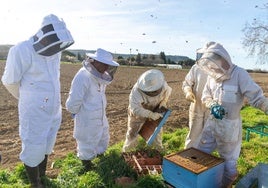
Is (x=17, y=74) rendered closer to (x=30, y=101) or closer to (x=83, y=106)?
(x=30, y=101)

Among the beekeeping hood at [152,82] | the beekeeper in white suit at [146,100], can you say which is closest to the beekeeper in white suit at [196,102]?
the beekeeper in white suit at [146,100]

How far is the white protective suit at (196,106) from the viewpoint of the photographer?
5.83 metres

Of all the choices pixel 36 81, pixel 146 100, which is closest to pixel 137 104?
pixel 146 100

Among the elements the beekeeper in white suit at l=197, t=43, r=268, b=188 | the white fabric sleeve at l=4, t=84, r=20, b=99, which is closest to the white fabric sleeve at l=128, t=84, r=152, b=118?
the beekeeper in white suit at l=197, t=43, r=268, b=188

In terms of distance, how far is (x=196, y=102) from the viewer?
5.91 meters

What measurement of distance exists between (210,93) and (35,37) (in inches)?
105

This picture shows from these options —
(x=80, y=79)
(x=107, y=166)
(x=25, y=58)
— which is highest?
(x=25, y=58)

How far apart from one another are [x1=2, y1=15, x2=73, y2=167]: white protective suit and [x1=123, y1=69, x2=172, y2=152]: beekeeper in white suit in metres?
1.55

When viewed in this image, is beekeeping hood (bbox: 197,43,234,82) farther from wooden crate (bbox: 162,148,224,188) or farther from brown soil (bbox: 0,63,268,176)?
brown soil (bbox: 0,63,268,176)

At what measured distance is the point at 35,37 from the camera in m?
4.44

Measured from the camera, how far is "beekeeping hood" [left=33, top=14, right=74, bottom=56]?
4344 mm

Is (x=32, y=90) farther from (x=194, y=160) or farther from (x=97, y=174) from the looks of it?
(x=194, y=160)

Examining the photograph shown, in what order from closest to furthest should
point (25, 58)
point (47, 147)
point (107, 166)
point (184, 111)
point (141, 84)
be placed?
point (25, 58) → point (47, 147) → point (107, 166) → point (141, 84) → point (184, 111)

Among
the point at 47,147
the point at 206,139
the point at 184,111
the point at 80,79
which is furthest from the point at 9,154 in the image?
the point at 184,111
